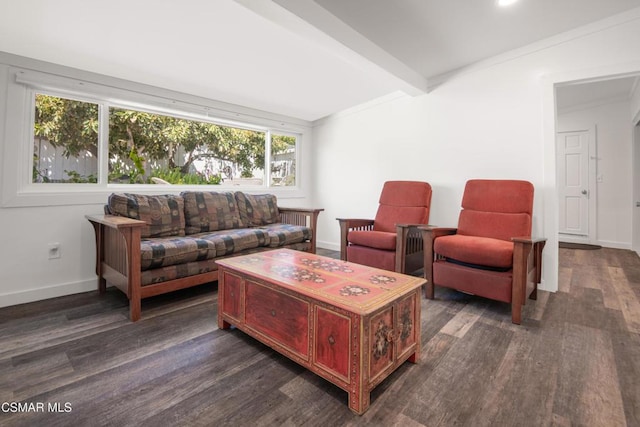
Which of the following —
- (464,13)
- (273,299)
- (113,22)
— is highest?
(464,13)

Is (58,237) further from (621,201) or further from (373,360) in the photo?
(621,201)

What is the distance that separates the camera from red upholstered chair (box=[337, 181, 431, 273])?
2.79 meters

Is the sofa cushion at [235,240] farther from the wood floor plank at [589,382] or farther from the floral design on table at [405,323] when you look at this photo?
the wood floor plank at [589,382]

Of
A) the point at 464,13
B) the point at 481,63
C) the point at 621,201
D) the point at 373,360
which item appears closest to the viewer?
the point at 373,360

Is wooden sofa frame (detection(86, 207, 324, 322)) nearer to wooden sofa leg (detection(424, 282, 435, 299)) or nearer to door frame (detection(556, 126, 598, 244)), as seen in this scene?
wooden sofa leg (detection(424, 282, 435, 299))

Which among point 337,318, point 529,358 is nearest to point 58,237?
point 337,318

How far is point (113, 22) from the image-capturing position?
2027 millimetres

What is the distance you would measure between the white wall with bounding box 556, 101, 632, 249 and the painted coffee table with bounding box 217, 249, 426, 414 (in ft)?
16.2

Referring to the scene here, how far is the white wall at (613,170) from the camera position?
172 inches

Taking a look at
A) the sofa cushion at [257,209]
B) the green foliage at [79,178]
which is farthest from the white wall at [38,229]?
the sofa cushion at [257,209]

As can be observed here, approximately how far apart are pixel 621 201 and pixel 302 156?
4909mm

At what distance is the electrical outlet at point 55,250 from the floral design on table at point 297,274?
6.99 feet

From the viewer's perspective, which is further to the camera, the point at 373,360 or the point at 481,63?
the point at 481,63

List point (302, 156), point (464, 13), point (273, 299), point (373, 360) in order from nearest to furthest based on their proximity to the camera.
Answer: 1. point (373, 360)
2. point (273, 299)
3. point (464, 13)
4. point (302, 156)
